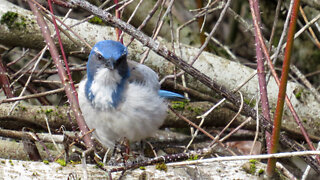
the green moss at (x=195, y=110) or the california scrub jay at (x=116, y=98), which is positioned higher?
the california scrub jay at (x=116, y=98)

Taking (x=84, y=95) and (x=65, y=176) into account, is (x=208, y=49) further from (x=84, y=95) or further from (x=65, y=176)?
(x=65, y=176)

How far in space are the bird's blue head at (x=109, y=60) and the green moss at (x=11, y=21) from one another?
122 cm

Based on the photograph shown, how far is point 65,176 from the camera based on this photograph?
2389 mm

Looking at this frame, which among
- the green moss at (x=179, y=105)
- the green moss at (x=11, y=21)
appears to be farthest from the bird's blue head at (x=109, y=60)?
the green moss at (x=11, y=21)

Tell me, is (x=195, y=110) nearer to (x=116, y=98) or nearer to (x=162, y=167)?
(x=116, y=98)

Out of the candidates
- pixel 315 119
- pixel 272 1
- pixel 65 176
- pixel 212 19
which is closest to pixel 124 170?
pixel 65 176

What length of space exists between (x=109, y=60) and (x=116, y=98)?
25 cm

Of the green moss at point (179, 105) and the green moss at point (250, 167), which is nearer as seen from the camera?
the green moss at point (250, 167)

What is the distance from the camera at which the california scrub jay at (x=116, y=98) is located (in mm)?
3033

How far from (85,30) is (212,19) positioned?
9.06ft

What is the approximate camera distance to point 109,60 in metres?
3.00

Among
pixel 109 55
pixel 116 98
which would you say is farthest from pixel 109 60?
pixel 116 98

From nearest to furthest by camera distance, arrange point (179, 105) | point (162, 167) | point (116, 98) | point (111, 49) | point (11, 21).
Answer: point (162, 167), point (111, 49), point (116, 98), point (11, 21), point (179, 105)

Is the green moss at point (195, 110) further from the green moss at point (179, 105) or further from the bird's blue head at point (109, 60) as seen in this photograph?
the bird's blue head at point (109, 60)
